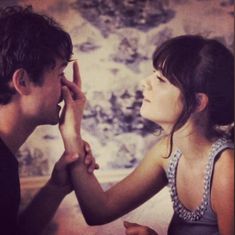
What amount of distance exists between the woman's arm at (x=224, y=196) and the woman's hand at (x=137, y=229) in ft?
0.73

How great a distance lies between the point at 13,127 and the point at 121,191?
1.36 feet

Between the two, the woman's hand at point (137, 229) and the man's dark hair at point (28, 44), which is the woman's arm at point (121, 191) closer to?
the woman's hand at point (137, 229)

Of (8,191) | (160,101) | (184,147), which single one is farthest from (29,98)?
(184,147)

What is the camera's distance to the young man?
4.36ft

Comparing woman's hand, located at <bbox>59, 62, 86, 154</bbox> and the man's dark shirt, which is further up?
woman's hand, located at <bbox>59, 62, 86, 154</bbox>

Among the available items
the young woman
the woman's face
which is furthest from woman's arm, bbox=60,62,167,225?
the woman's face

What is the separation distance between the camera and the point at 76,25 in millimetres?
1376

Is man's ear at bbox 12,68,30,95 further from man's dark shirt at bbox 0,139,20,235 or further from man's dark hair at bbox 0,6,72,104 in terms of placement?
man's dark shirt at bbox 0,139,20,235

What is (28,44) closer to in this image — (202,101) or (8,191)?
(8,191)

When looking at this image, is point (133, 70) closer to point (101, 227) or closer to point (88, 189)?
point (88, 189)

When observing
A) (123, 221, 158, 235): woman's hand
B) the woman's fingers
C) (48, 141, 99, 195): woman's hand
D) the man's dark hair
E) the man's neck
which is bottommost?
(123, 221, 158, 235): woman's hand

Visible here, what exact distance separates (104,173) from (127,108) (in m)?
0.23

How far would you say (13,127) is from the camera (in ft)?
4.47

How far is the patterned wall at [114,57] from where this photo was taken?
1374 mm
